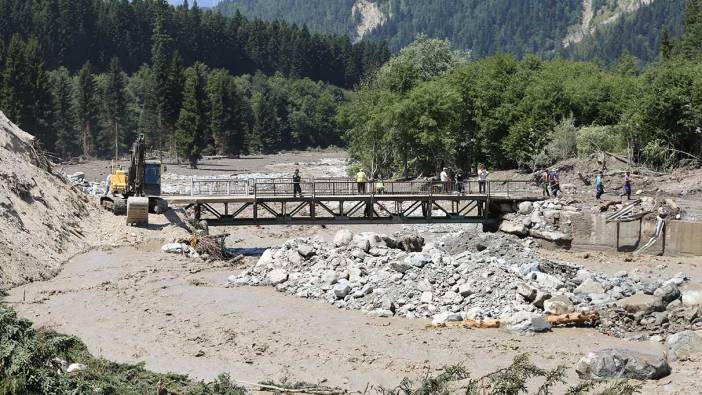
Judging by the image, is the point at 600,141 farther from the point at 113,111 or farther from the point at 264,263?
the point at 113,111

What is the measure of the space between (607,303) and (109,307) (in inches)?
592

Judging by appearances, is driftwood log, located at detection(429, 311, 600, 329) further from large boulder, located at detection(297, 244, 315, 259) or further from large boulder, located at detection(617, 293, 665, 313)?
large boulder, located at detection(297, 244, 315, 259)

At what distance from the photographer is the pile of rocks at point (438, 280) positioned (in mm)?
25953

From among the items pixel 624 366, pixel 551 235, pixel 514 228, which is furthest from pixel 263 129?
pixel 624 366

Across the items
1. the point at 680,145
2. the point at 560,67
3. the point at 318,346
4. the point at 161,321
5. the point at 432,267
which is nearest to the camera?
the point at 318,346

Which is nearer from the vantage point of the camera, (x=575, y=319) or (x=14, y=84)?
(x=575, y=319)

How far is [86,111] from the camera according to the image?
109 metres

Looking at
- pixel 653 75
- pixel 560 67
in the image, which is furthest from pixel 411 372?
pixel 560 67

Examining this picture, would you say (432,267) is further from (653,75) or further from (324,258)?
(653,75)

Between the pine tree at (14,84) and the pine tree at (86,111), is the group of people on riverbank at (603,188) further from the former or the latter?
the pine tree at (86,111)

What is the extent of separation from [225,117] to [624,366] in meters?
97.4

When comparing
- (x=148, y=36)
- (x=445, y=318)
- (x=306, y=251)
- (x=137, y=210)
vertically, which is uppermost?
(x=148, y=36)

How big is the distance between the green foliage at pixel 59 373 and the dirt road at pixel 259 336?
362 cm

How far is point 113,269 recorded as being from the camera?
3222 centimetres
